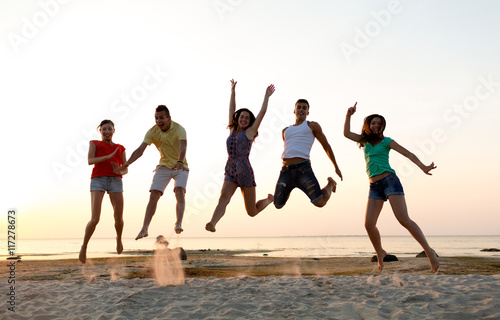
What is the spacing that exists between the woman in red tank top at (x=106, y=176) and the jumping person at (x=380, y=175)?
4.57 metres

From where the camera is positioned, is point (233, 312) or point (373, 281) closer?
point (233, 312)

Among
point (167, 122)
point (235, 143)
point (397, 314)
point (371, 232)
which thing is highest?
point (167, 122)

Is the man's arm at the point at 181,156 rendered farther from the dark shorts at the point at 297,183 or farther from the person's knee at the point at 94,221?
the person's knee at the point at 94,221

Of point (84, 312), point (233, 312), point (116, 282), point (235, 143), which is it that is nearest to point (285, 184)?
point (235, 143)

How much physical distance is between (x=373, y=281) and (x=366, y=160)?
99.3 inches

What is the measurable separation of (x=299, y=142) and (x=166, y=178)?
99.3 inches

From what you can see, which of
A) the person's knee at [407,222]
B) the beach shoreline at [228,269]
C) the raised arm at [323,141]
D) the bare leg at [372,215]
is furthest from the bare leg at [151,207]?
the beach shoreline at [228,269]

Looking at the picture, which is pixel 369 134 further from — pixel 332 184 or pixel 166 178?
pixel 166 178

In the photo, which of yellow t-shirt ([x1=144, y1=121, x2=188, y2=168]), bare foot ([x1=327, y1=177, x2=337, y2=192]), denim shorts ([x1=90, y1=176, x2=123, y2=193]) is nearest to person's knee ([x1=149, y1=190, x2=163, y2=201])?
yellow t-shirt ([x1=144, y1=121, x2=188, y2=168])

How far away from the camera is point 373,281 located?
796 centimetres

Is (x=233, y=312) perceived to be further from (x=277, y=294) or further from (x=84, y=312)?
(x=84, y=312)

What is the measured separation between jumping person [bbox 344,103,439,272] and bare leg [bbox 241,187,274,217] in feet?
6.11

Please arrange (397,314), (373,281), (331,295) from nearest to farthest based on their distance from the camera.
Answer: (397,314), (331,295), (373,281)

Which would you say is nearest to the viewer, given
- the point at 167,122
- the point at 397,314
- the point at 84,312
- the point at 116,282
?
the point at 397,314
